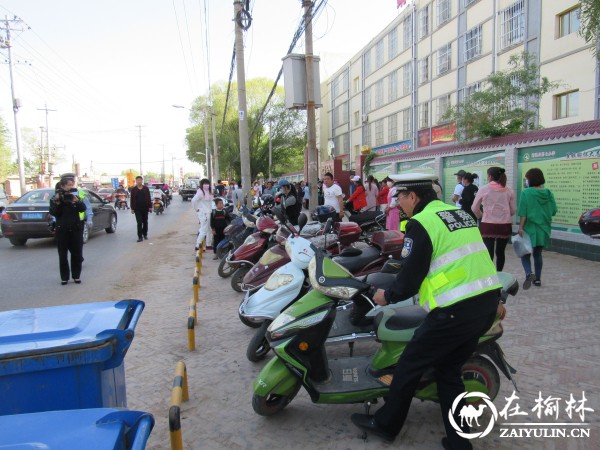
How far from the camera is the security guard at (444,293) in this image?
96.1 inches

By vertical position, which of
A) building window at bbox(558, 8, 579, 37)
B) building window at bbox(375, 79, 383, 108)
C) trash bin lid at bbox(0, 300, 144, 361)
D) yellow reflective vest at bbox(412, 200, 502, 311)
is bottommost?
trash bin lid at bbox(0, 300, 144, 361)

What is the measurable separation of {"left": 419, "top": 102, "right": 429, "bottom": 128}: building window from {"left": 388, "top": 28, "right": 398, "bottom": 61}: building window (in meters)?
5.33

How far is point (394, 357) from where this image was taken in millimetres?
3078

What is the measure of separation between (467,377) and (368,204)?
982cm

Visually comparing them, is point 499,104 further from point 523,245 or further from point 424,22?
point 424,22

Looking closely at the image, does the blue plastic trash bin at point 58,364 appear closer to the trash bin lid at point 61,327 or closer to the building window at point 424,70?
the trash bin lid at point 61,327

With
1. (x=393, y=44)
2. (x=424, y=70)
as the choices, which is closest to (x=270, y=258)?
(x=424, y=70)

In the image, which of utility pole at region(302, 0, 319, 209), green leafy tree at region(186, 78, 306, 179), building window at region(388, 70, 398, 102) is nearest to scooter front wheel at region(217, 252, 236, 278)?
utility pole at region(302, 0, 319, 209)

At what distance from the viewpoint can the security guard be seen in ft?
8.01

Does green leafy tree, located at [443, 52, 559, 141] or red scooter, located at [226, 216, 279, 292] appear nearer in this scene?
red scooter, located at [226, 216, 279, 292]

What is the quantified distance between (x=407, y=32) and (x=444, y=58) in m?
4.91

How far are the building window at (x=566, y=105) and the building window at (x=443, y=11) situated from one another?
9.47 m

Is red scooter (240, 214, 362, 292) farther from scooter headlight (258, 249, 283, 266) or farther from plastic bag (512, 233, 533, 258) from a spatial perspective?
plastic bag (512, 233, 533, 258)

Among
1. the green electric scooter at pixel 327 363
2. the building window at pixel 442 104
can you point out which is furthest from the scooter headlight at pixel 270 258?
the building window at pixel 442 104
